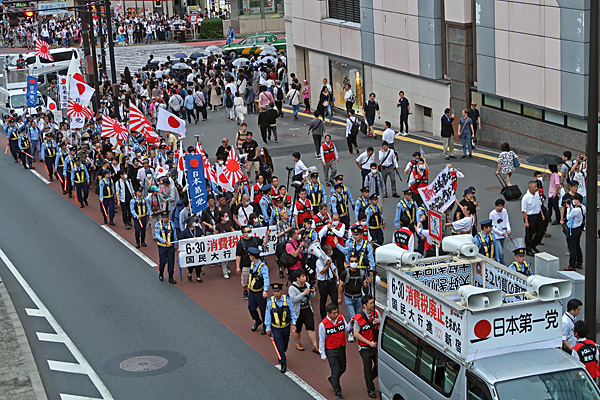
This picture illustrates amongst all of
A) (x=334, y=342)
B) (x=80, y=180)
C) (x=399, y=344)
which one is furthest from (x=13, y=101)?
(x=399, y=344)

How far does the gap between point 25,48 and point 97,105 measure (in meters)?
41.3

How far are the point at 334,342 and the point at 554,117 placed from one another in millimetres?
16113

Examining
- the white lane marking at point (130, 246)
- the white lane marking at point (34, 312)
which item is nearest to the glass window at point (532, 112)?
the white lane marking at point (130, 246)

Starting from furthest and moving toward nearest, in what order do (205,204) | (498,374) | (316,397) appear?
(205,204) < (316,397) < (498,374)

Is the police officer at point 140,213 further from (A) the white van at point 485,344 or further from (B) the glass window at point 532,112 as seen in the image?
(B) the glass window at point 532,112

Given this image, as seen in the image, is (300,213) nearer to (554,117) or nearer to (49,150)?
(554,117)

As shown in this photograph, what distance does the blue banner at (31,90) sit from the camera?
3794cm

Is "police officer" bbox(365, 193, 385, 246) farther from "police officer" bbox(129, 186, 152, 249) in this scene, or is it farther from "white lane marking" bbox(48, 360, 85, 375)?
"white lane marking" bbox(48, 360, 85, 375)

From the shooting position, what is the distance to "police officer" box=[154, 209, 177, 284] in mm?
20672

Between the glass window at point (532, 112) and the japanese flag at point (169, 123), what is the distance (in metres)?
10.8

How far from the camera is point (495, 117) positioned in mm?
31203

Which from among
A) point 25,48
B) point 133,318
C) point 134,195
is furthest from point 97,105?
point 25,48

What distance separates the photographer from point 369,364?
1473 centimetres

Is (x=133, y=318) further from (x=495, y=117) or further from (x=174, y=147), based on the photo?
(x=495, y=117)
